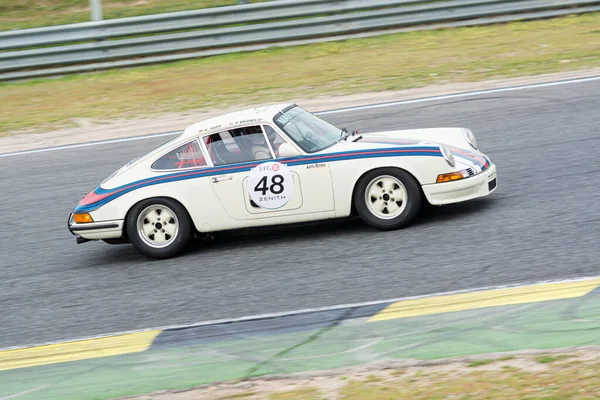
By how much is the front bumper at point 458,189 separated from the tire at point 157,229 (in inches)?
90.3

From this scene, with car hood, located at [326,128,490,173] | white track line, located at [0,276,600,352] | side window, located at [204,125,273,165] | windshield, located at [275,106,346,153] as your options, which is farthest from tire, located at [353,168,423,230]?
white track line, located at [0,276,600,352]

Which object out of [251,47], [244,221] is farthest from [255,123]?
[251,47]

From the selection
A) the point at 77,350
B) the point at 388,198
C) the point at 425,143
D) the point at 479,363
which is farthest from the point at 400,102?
the point at 479,363

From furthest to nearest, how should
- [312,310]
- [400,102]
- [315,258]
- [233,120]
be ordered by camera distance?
[400,102] < [233,120] < [315,258] < [312,310]

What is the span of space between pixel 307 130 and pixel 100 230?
2.20 m

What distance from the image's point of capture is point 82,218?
8367 mm

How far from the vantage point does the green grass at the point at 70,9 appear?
22.2m

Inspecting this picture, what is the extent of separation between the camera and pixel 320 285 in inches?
279

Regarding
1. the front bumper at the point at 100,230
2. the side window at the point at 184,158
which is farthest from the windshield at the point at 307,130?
the front bumper at the point at 100,230

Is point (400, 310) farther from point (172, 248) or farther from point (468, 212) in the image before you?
point (172, 248)

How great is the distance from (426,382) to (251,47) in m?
13.1

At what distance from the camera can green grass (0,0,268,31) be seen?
73.0 ft

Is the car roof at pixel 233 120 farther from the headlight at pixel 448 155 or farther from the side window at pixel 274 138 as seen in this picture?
the headlight at pixel 448 155

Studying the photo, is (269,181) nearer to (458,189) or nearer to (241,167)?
(241,167)
